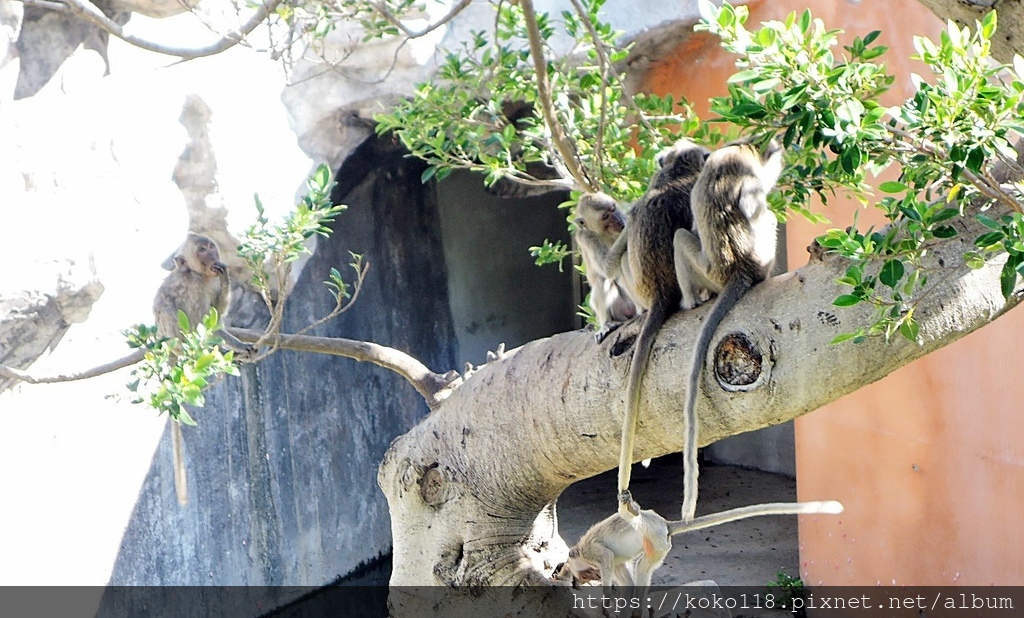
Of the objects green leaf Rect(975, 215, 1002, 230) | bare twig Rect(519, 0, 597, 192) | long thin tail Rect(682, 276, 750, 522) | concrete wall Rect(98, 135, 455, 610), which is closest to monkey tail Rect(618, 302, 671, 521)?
long thin tail Rect(682, 276, 750, 522)

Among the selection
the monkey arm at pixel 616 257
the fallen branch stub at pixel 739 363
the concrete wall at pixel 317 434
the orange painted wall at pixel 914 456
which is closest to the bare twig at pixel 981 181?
the fallen branch stub at pixel 739 363

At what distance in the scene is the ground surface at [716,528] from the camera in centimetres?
761

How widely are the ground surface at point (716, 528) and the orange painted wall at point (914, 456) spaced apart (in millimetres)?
1176

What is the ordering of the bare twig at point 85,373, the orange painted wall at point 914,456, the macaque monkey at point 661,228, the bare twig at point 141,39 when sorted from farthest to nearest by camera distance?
the orange painted wall at point 914,456 < the bare twig at point 85,373 < the macaque monkey at point 661,228 < the bare twig at point 141,39

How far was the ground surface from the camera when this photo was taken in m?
7.61

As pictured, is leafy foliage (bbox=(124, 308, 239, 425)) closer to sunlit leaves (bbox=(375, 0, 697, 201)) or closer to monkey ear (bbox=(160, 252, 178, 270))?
sunlit leaves (bbox=(375, 0, 697, 201))

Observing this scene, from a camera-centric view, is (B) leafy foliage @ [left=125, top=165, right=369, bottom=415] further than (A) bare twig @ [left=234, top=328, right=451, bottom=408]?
No

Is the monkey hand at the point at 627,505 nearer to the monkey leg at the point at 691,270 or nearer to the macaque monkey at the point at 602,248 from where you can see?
the monkey leg at the point at 691,270

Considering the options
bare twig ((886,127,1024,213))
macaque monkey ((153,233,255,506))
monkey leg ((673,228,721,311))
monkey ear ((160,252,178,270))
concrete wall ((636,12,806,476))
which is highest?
concrete wall ((636,12,806,476))

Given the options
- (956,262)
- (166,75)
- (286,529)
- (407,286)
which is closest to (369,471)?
(286,529)

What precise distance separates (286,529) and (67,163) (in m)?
3.45

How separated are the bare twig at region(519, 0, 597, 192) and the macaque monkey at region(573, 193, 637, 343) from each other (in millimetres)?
97

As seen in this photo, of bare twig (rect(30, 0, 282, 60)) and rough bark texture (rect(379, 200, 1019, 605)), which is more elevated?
bare twig (rect(30, 0, 282, 60))

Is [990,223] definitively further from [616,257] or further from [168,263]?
[168,263]
